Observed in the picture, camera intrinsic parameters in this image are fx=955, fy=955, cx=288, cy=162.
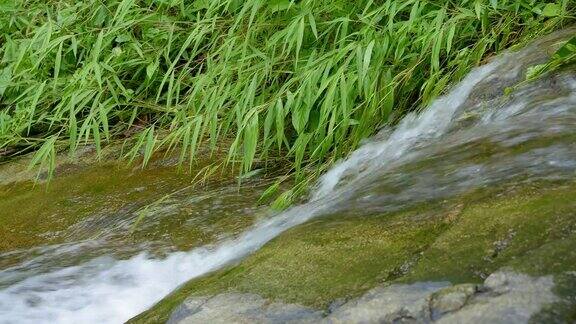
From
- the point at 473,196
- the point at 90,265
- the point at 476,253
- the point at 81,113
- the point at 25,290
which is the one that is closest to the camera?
the point at 476,253

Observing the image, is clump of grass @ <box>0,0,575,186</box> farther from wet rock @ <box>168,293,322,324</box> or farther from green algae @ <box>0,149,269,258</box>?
wet rock @ <box>168,293,322,324</box>

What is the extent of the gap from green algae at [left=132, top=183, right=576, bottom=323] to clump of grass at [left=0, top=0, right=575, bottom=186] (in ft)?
4.37

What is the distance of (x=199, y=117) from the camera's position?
3.69 m

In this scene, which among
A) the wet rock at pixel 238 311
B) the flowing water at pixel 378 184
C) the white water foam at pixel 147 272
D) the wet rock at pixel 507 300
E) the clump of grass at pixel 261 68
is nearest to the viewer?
the wet rock at pixel 507 300

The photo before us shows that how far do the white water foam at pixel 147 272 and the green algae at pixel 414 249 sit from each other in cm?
A: 36

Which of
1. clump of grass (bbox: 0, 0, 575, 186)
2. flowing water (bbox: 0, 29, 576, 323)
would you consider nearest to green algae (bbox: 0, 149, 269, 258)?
flowing water (bbox: 0, 29, 576, 323)

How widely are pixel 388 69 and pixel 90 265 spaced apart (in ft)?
4.41

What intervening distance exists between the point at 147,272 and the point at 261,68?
48.1 inches

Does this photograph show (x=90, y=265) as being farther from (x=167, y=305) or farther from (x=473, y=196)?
(x=473, y=196)

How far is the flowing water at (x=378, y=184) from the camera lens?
89.1 inches

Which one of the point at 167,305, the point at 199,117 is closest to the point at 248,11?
the point at 199,117

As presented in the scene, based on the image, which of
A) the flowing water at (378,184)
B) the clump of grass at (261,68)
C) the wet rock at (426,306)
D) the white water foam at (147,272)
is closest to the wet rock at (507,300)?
the wet rock at (426,306)

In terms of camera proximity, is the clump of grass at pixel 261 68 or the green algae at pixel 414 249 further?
the clump of grass at pixel 261 68

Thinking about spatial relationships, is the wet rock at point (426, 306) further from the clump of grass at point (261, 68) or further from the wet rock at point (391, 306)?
the clump of grass at point (261, 68)
